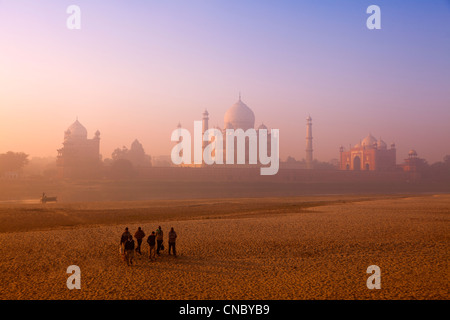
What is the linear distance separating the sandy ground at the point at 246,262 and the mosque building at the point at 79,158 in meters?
28.2

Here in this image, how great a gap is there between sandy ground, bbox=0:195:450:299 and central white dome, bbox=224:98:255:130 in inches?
1698

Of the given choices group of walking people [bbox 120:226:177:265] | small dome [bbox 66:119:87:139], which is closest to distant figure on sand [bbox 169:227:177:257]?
group of walking people [bbox 120:226:177:265]

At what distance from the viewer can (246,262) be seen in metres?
8.55

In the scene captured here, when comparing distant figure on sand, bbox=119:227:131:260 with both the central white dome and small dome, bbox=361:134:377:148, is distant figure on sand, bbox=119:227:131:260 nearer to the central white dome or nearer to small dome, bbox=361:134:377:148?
the central white dome

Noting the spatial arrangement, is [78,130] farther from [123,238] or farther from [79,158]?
[123,238]

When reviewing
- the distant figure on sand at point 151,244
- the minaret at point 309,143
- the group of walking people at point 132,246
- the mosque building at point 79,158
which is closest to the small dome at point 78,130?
the mosque building at point 79,158

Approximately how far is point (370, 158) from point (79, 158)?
43.1 m

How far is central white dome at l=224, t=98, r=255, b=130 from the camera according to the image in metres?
56.3

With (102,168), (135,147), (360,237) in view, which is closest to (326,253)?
(360,237)
